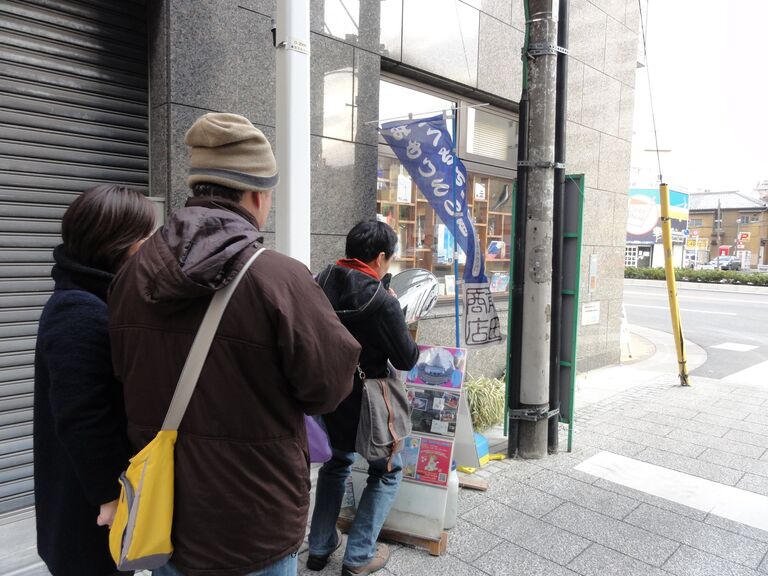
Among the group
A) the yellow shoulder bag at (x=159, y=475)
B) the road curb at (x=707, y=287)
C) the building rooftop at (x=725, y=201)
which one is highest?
the building rooftop at (x=725, y=201)

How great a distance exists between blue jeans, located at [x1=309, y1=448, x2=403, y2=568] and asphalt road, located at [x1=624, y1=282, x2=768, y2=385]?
7143 mm

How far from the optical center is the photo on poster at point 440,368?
3490 mm

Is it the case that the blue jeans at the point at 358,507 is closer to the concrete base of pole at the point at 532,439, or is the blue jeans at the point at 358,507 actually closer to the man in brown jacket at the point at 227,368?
the man in brown jacket at the point at 227,368

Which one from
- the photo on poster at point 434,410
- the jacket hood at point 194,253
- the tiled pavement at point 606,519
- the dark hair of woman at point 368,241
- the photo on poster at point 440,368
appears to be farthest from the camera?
the photo on poster at point 440,368

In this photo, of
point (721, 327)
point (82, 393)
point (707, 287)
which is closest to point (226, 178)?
point (82, 393)

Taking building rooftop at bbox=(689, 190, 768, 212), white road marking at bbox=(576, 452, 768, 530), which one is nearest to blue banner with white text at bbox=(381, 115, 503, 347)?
white road marking at bbox=(576, 452, 768, 530)

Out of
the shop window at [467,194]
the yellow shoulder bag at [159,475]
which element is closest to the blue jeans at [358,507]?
the yellow shoulder bag at [159,475]

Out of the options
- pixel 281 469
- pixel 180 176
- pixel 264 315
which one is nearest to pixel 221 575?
pixel 281 469

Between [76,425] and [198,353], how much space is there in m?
0.46

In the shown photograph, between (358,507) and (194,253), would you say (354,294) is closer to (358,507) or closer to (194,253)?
(358,507)

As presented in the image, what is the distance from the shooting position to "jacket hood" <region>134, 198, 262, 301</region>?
4.20 ft

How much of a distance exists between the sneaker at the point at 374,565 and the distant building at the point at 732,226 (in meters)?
75.3

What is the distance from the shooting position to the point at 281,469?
1.42 m

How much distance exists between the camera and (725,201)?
76.5m
